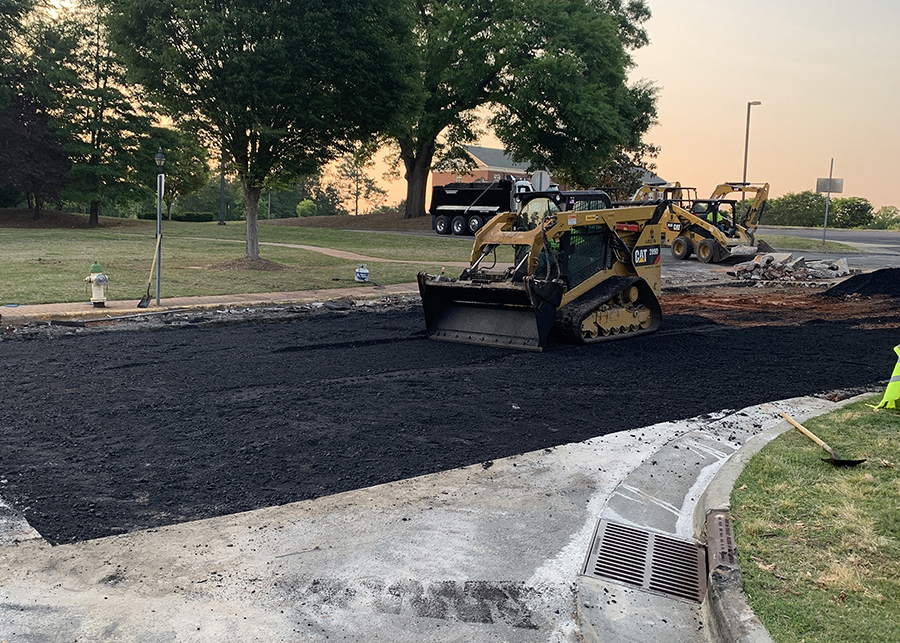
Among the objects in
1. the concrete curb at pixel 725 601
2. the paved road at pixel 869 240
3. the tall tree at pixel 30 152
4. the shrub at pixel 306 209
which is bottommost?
the concrete curb at pixel 725 601

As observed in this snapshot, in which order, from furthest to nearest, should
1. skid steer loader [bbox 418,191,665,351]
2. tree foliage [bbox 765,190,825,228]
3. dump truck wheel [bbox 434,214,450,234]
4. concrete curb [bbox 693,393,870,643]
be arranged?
tree foliage [bbox 765,190,825,228]
dump truck wheel [bbox 434,214,450,234]
skid steer loader [bbox 418,191,665,351]
concrete curb [bbox 693,393,870,643]

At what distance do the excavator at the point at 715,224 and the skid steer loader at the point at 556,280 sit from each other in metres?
11.0

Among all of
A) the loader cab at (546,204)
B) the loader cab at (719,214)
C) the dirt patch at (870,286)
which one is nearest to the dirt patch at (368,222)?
the loader cab at (719,214)

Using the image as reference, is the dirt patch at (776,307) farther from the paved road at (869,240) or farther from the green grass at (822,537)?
the paved road at (869,240)

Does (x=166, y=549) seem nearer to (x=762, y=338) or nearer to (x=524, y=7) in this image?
(x=762, y=338)

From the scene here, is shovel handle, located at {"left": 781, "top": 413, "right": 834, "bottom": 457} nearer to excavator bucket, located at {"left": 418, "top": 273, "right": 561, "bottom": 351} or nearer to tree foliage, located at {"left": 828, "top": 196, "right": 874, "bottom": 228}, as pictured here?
excavator bucket, located at {"left": 418, "top": 273, "right": 561, "bottom": 351}

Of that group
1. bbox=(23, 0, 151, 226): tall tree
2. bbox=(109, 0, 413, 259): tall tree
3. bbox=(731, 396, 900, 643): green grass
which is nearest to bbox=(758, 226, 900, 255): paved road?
bbox=(109, 0, 413, 259): tall tree

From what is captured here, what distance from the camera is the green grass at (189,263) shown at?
16.0 meters

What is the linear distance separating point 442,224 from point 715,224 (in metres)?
16.2

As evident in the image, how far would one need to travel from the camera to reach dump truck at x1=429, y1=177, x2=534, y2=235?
3847cm

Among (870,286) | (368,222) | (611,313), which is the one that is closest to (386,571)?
(611,313)

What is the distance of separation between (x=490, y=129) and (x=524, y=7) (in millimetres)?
7633

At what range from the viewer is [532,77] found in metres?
40.9

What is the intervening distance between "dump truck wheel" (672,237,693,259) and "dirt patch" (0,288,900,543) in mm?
13035
